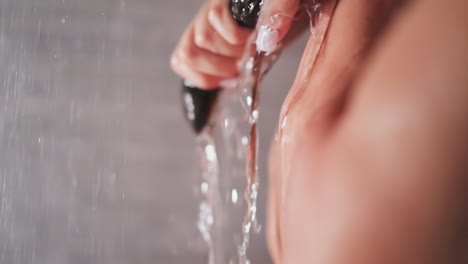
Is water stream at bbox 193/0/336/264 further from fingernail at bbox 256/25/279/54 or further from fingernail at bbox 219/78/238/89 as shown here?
fingernail at bbox 256/25/279/54

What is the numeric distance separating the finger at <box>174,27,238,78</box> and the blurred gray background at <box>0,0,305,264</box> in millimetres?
77

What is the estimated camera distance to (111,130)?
31.8 inches

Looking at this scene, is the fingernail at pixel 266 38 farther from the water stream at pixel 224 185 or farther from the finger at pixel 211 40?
the water stream at pixel 224 185

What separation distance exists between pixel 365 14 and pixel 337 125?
0.08 meters

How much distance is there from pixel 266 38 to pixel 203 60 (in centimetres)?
12

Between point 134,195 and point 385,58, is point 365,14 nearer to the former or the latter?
point 385,58

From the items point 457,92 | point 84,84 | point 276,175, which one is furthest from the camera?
point 84,84

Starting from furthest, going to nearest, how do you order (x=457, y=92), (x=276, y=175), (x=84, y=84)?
(x=84, y=84) < (x=276, y=175) < (x=457, y=92)

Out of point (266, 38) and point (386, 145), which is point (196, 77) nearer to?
point (266, 38)

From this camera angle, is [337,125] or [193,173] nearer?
[337,125]

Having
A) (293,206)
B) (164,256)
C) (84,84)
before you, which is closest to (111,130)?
(84,84)

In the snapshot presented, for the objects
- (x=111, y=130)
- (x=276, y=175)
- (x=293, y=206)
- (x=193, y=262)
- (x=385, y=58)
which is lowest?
(x=193, y=262)

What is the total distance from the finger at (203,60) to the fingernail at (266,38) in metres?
0.09

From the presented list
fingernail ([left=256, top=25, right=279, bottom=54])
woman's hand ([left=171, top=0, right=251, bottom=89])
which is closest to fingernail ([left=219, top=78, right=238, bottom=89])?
woman's hand ([left=171, top=0, right=251, bottom=89])
